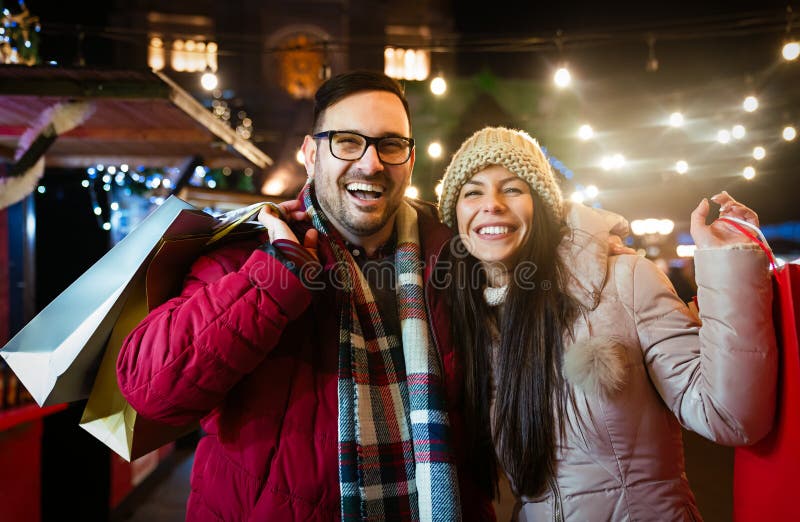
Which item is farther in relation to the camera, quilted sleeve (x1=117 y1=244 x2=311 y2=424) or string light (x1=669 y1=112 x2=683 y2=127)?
string light (x1=669 y1=112 x2=683 y2=127)

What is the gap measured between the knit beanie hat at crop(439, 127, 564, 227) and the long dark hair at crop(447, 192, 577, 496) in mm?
65

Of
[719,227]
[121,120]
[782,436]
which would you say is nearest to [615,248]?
[719,227]

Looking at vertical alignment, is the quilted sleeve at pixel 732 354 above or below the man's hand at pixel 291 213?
below

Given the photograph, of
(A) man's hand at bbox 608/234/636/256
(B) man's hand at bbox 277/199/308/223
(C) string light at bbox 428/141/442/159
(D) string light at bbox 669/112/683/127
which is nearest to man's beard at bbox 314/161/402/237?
(B) man's hand at bbox 277/199/308/223

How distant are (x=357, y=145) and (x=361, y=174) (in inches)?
5.6

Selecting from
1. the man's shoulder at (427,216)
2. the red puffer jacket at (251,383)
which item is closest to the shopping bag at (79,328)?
the red puffer jacket at (251,383)

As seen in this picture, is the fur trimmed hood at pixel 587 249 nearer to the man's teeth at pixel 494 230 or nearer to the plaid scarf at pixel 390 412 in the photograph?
the man's teeth at pixel 494 230

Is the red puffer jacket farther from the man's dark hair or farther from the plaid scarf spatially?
the man's dark hair

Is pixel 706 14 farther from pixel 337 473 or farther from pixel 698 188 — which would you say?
pixel 337 473

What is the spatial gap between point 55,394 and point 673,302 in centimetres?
217

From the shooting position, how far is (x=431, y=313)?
194 centimetres

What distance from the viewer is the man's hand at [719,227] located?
1.36 m

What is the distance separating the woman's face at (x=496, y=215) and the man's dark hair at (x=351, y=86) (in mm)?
585

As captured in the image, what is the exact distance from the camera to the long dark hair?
1658mm
